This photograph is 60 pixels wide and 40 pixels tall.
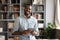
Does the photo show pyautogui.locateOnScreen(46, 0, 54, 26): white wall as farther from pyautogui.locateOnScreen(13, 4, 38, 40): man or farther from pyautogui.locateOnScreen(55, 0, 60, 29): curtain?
pyautogui.locateOnScreen(13, 4, 38, 40): man

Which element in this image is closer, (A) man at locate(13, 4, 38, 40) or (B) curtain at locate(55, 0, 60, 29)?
(A) man at locate(13, 4, 38, 40)

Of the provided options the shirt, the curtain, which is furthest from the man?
the curtain

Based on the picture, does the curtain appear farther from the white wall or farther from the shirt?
the shirt

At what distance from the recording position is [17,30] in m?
1.87

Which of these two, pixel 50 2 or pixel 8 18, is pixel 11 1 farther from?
pixel 50 2

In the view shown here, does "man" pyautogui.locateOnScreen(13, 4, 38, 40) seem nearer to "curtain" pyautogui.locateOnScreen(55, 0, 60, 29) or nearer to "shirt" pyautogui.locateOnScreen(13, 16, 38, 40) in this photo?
"shirt" pyautogui.locateOnScreen(13, 16, 38, 40)

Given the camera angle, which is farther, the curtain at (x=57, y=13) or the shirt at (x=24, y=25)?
the curtain at (x=57, y=13)

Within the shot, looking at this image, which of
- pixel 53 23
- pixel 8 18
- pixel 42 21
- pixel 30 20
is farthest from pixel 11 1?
pixel 30 20

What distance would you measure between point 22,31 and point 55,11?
2.61m

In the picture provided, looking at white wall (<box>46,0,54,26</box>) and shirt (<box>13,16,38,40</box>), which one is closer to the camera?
shirt (<box>13,16,38,40</box>)

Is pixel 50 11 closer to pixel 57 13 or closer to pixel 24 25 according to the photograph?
pixel 57 13

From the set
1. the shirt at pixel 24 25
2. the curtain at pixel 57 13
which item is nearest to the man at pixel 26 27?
the shirt at pixel 24 25

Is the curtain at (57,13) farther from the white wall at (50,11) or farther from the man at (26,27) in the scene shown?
the man at (26,27)

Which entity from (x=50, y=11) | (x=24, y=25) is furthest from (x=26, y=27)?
(x=50, y=11)
